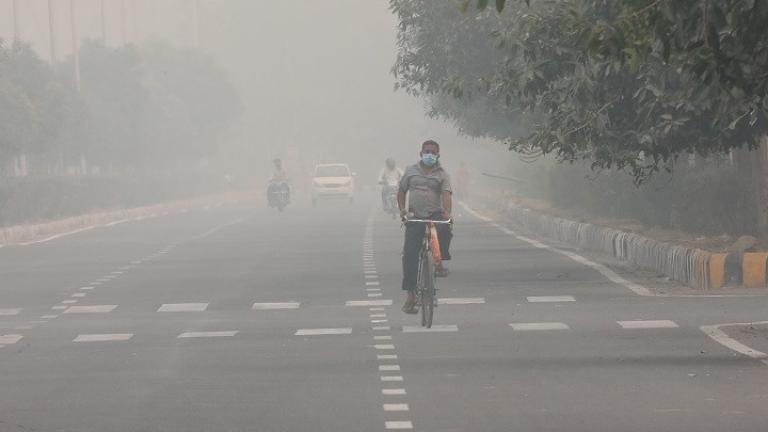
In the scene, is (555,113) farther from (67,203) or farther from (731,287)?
(67,203)

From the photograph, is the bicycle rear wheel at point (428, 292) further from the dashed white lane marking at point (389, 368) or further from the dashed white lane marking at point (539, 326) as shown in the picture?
the dashed white lane marking at point (389, 368)

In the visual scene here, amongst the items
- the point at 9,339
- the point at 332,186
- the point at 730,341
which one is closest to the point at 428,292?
the point at 730,341

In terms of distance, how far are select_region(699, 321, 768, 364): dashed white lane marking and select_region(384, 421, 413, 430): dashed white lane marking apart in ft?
12.8

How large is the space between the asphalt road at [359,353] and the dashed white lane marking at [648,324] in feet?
0.07

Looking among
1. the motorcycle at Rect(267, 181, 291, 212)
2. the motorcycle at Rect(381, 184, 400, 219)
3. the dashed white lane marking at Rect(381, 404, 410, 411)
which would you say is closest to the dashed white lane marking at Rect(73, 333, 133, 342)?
the dashed white lane marking at Rect(381, 404, 410, 411)

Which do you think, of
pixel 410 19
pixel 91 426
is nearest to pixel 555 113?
pixel 91 426

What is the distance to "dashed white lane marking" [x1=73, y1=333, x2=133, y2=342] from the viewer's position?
56.5ft

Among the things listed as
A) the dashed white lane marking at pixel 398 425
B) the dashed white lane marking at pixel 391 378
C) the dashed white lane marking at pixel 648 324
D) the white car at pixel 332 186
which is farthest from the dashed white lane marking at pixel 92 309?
the white car at pixel 332 186

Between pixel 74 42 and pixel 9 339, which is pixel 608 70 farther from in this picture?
pixel 74 42

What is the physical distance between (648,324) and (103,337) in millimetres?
5018

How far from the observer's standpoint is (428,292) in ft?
57.6

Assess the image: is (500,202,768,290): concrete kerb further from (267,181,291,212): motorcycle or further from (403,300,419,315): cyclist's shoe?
(267,181,291,212): motorcycle

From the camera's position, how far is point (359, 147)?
6019 inches

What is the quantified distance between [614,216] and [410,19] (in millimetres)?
7573
